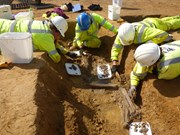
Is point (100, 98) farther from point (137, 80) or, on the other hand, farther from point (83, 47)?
point (83, 47)

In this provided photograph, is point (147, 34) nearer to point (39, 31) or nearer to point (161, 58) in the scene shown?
point (161, 58)

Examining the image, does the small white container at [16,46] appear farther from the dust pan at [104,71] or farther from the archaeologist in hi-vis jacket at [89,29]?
the archaeologist in hi-vis jacket at [89,29]

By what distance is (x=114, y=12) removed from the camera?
885 centimetres

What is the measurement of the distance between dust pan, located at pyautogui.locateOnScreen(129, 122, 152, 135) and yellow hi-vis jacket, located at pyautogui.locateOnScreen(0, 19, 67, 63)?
2574 mm

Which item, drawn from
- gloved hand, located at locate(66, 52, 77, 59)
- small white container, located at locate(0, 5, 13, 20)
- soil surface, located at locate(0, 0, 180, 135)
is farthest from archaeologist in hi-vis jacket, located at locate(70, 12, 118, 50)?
small white container, located at locate(0, 5, 13, 20)

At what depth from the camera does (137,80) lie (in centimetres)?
610

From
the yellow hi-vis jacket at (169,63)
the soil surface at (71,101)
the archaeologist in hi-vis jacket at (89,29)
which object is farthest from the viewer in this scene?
the archaeologist in hi-vis jacket at (89,29)

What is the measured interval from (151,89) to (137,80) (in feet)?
1.22

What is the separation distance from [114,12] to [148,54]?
385 cm

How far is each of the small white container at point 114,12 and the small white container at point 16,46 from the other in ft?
12.0

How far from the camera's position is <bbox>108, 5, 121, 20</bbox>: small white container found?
28.8ft

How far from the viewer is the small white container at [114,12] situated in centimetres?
878

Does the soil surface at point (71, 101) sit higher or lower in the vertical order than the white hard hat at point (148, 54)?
lower

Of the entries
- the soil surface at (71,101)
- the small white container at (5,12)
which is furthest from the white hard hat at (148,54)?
the small white container at (5,12)
